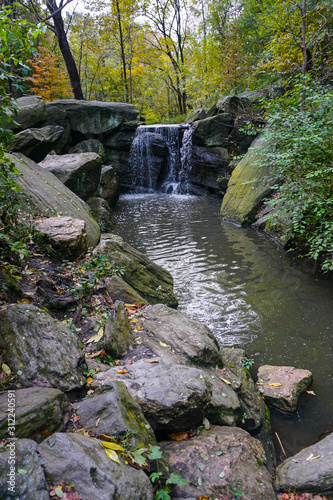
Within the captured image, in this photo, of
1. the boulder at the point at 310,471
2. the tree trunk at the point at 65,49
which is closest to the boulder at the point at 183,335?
the boulder at the point at 310,471

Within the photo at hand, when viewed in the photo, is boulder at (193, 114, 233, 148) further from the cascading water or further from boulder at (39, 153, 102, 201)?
boulder at (39, 153, 102, 201)

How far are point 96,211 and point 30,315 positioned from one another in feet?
21.9

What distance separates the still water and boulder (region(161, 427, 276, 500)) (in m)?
0.84

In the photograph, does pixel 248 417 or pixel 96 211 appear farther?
pixel 96 211

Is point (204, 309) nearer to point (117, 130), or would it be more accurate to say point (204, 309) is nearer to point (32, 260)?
point (32, 260)

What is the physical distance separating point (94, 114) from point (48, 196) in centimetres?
1019

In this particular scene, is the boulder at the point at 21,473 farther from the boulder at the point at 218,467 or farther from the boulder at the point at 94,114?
the boulder at the point at 94,114

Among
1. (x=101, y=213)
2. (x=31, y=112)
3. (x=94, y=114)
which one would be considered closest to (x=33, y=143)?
(x=31, y=112)

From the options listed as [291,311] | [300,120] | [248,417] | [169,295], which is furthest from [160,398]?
[300,120]

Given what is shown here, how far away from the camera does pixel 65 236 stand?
427 cm

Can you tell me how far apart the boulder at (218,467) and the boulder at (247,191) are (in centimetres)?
745

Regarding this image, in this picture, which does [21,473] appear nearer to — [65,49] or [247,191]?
[247,191]

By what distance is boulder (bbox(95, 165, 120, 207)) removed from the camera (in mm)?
11812

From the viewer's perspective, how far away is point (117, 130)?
15383 millimetres
